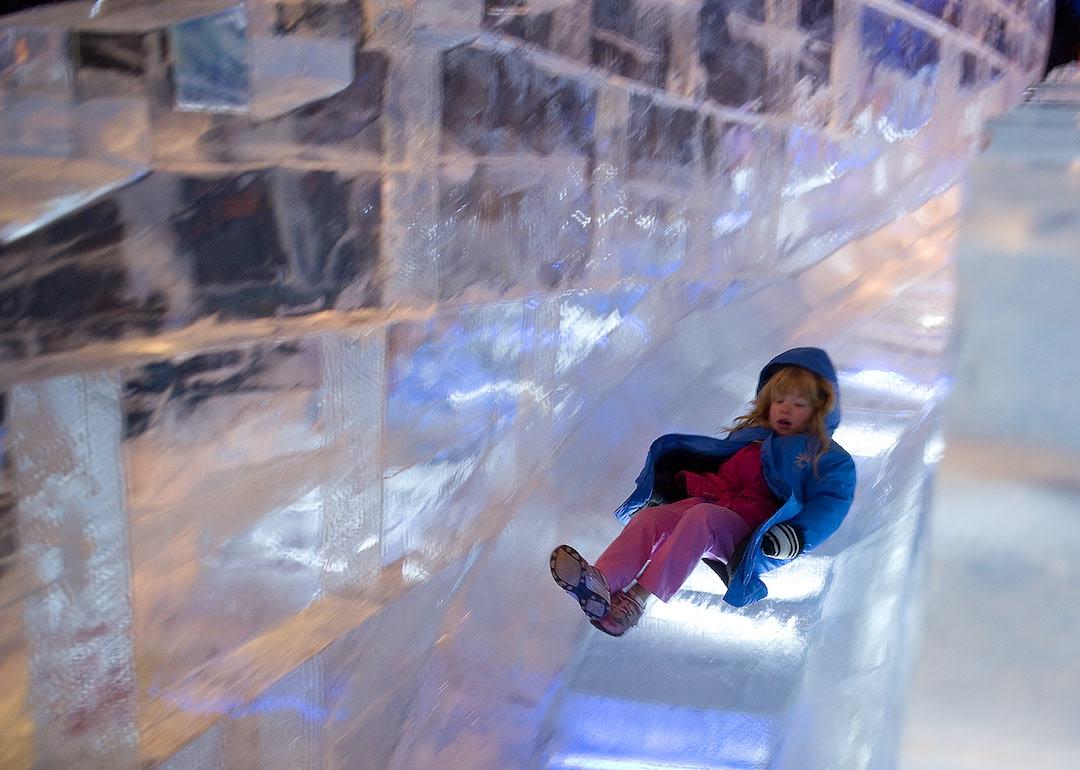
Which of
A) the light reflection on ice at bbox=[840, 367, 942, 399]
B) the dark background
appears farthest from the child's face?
the dark background

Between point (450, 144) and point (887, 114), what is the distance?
320 centimetres

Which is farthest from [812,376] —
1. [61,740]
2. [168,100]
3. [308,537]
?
[61,740]

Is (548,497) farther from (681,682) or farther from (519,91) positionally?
(519,91)

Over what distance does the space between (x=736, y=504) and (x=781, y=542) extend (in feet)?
0.61

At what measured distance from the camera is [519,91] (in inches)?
93.6

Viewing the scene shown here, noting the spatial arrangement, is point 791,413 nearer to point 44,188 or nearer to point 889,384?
point 889,384

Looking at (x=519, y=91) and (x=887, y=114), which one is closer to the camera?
(x=519, y=91)

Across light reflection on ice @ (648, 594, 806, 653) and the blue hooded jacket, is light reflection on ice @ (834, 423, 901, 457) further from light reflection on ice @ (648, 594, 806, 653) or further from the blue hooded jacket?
light reflection on ice @ (648, 594, 806, 653)

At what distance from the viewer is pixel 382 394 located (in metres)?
2.04

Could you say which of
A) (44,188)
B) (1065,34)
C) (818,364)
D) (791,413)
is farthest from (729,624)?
(1065,34)

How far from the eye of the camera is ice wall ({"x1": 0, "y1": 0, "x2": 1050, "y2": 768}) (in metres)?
1.28

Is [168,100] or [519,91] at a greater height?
[168,100]

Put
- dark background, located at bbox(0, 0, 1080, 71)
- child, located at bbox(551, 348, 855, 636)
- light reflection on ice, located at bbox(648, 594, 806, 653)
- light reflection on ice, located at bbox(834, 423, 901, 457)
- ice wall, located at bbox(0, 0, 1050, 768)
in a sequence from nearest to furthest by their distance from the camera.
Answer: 1. ice wall, located at bbox(0, 0, 1050, 768)
2. child, located at bbox(551, 348, 855, 636)
3. light reflection on ice, located at bbox(648, 594, 806, 653)
4. light reflection on ice, located at bbox(834, 423, 901, 457)
5. dark background, located at bbox(0, 0, 1080, 71)

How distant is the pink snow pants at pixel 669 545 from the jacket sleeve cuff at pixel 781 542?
8 centimetres
